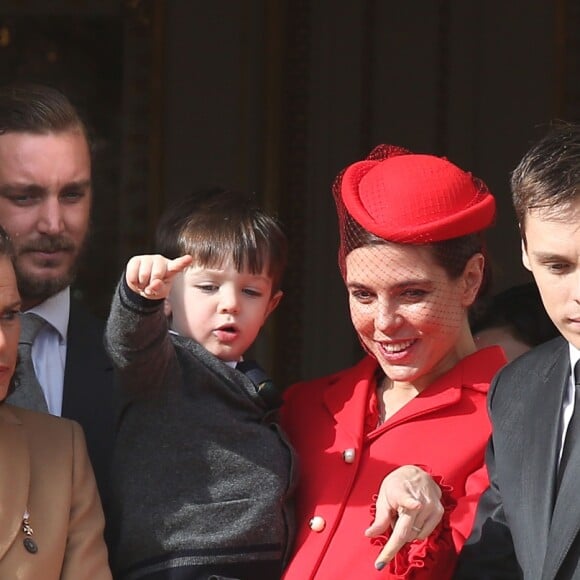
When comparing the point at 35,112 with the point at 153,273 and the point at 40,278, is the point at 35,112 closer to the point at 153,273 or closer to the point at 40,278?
the point at 40,278

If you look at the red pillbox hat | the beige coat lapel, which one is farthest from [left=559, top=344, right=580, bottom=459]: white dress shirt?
the beige coat lapel

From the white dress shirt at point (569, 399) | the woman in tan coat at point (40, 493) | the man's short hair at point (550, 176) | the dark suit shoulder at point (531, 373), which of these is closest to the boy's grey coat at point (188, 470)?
the woman in tan coat at point (40, 493)

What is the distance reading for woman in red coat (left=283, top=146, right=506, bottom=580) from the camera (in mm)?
3023

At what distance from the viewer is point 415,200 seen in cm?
311

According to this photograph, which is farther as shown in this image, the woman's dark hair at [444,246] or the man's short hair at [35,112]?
the man's short hair at [35,112]

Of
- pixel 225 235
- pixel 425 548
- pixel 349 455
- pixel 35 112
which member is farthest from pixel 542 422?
pixel 35 112

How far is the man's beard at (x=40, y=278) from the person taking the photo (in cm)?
337

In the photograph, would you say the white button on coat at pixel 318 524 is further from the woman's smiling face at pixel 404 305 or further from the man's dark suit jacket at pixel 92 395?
the man's dark suit jacket at pixel 92 395

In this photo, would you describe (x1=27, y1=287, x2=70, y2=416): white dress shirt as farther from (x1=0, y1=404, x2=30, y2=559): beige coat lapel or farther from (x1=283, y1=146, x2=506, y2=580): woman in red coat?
(x1=283, y1=146, x2=506, y2=580): woman in red coat

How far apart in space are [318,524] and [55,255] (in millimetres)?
848

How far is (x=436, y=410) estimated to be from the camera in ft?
10.2

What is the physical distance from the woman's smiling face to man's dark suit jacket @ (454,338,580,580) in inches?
6.4

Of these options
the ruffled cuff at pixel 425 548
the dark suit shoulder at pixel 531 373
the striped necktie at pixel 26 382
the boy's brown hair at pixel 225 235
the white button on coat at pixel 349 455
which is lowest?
the ruffled cuff at pixel 425 548

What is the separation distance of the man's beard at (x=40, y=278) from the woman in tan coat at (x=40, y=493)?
334 mm
